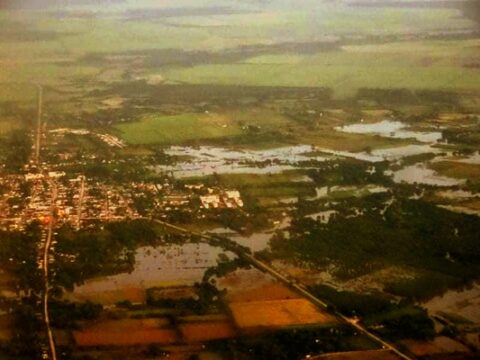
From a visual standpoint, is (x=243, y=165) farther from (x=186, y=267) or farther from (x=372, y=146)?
(x=186, y=267)

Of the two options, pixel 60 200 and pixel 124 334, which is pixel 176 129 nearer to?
pixel 60 200

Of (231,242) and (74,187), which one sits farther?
(74,187)

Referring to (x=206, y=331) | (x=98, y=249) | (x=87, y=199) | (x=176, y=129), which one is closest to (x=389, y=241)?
(x=206, y=331)

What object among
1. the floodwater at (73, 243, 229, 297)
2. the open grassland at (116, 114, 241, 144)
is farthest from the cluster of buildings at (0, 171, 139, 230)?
the open grassland at (116, 114, 241, 144)

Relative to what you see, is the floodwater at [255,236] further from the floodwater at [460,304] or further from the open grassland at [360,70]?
the open grassland at [360,70]

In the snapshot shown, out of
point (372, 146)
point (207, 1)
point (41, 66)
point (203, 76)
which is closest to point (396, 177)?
point (372, 146)
